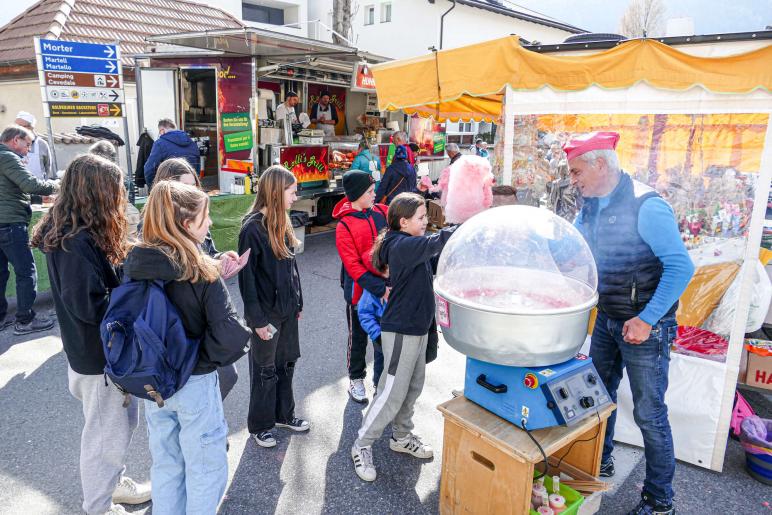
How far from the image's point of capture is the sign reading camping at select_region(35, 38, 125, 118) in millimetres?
6297

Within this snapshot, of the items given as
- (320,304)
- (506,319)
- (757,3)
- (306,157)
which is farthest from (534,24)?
(757,3)

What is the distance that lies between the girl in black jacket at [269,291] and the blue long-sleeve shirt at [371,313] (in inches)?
20.1

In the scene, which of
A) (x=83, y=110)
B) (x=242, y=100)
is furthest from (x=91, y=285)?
(x=242, y=100)

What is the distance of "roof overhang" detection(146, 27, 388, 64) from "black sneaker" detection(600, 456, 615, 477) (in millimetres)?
6218

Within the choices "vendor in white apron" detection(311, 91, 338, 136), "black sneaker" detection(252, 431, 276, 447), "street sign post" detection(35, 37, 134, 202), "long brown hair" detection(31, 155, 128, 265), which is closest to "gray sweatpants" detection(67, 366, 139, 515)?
"long brown hair" detection(31, 155, 128, 265)

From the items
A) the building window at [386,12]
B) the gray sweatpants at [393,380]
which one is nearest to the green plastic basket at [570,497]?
the gray sweatpants at [393,380]

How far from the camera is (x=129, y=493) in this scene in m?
2.85

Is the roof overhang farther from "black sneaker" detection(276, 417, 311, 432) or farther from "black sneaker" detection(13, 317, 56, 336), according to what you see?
"black sneaker" detection(276, 417, 311, 432)

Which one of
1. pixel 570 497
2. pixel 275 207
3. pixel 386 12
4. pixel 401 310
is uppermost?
pixel 386 12

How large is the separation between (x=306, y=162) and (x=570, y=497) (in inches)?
299

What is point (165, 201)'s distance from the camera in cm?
212

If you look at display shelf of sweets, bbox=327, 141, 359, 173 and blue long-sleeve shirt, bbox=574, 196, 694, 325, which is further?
display shelf of sweets, bbox=327, 141, 359, 173

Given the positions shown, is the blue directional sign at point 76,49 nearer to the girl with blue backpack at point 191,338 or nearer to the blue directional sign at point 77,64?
the blue directional sign at point 77,64

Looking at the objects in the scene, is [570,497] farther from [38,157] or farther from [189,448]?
[38,157]
